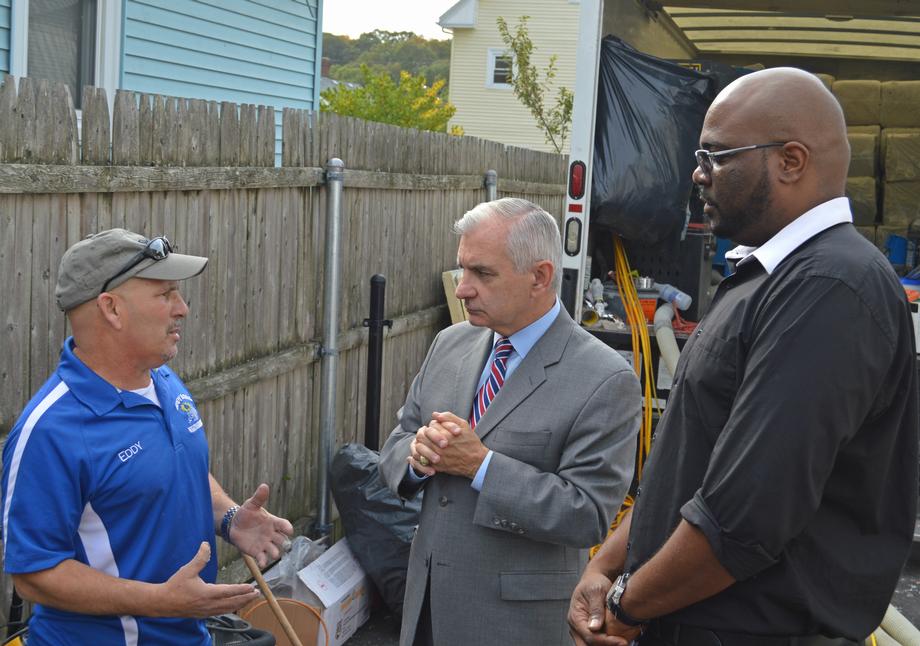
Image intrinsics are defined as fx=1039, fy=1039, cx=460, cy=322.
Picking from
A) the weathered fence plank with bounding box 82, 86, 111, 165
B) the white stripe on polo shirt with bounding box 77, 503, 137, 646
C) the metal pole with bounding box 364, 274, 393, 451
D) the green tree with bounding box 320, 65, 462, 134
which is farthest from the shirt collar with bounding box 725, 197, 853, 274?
the green tree with bounding box 320, 65, 462, 134

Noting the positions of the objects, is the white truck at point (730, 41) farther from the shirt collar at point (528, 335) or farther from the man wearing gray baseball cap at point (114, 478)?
the man wearing gray baseball cap at point (114, 478)

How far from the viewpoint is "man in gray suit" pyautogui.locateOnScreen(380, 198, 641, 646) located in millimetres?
2826

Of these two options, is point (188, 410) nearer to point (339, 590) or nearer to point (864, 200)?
point (339, 590)

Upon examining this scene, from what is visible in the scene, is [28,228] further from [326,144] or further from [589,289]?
[589,289]

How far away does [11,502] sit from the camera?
94.0 inches

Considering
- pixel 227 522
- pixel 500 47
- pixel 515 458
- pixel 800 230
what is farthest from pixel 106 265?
pixel 500 47

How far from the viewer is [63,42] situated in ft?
27.5

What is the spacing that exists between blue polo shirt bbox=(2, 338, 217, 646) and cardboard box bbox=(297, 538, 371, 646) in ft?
6.40

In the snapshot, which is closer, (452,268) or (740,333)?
(740,333)

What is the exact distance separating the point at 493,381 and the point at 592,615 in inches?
34.0

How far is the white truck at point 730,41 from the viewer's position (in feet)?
21.2

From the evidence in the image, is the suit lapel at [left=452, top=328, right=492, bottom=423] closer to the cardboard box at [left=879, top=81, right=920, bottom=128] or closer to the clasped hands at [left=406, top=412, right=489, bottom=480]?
the clasped hands at [left=406, top=412, right=489, bottom=480]

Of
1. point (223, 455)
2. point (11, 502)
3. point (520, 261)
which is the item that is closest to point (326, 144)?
point (223, 455)

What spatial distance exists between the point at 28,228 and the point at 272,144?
72.1 inches
